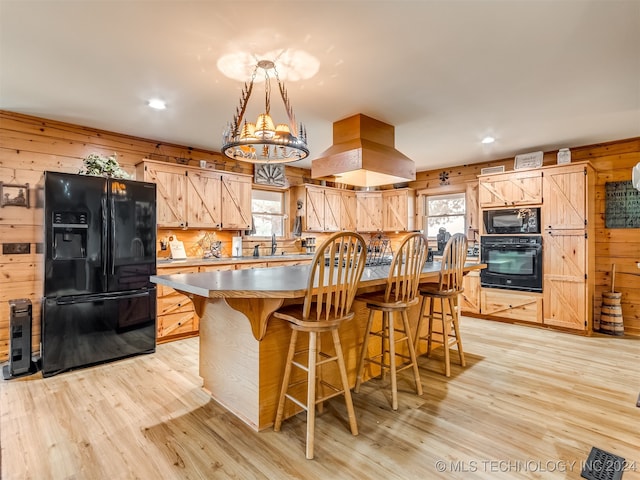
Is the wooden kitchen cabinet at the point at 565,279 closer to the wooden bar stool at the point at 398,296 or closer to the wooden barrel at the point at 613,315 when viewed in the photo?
the wooden barrel at the point at 613,315

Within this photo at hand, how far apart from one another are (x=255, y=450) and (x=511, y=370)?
2424 mm

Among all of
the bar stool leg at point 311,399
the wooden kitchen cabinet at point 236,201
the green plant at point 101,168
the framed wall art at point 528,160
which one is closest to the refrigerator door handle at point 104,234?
the green plant at point 101,168

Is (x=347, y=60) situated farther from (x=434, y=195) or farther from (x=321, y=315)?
(x=434, y=195)

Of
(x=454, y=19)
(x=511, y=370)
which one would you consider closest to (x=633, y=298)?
(x=511, y=370)

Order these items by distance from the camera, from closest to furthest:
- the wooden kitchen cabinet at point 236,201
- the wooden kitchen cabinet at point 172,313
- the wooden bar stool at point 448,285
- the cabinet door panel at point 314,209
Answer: the wooden bar stool at point 448,285 → the wooden kitchen cabinet at point 172,313 → the wooden kitchen cabinet at point 236,201 → the cabinet door panel at point 314,209

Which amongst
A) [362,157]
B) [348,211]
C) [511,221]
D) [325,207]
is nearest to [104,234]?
[362,157]

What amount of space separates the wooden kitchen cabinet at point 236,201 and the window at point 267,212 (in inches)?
18.5

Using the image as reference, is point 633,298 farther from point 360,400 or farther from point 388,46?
point 388,46

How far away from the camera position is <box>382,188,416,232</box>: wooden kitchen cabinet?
6336 mm

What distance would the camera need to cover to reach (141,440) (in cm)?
203

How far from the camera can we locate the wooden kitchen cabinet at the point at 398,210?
6336 millimetres

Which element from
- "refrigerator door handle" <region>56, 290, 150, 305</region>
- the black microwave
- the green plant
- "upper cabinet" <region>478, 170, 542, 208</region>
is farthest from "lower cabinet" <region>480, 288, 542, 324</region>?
the green plant

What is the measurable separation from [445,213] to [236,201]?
12.3ft

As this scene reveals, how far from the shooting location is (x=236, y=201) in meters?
4.90
